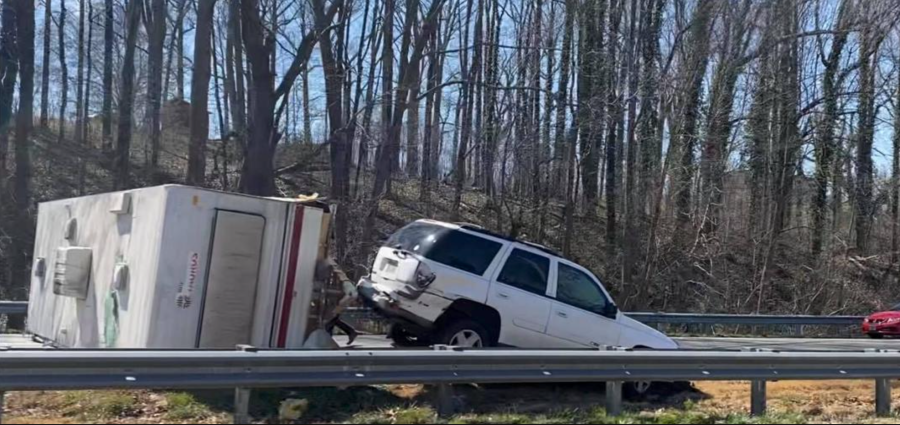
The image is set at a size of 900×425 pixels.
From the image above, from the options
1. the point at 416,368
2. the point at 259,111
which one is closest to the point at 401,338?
the point at 416,368

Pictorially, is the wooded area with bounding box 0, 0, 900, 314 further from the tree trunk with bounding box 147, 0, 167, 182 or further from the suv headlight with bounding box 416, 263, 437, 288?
the suv headlight with bounding box 416, 263, 437, 288

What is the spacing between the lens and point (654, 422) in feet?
26.9

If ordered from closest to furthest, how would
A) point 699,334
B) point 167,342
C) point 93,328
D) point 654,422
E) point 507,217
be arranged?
point 654,422
point 167,342
point 93,328
point 699,334
point 507,217

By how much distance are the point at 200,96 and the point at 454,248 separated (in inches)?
768

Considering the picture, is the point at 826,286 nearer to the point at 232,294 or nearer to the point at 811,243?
the point at 811,243

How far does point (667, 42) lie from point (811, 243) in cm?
909

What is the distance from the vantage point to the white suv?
10812 mm

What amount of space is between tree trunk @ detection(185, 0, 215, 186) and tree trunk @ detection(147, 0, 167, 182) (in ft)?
15.4

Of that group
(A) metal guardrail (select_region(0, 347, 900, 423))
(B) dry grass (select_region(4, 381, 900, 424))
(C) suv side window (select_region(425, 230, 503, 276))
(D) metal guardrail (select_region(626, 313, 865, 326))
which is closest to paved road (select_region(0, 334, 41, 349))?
(B) dry grass (select_region(4, 381, 900, 424))

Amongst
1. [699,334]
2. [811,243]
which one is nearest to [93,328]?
[699,334]

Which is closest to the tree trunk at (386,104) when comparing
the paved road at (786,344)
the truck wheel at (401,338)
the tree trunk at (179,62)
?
the paved road at (786,344)

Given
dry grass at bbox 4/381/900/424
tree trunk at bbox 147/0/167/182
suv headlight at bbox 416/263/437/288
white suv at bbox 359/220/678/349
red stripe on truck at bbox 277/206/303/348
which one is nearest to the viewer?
dry grass at bbox 4/381/900/424

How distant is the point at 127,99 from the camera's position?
3316 centimetres

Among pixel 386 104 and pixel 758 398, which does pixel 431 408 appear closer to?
pixel 758 398
